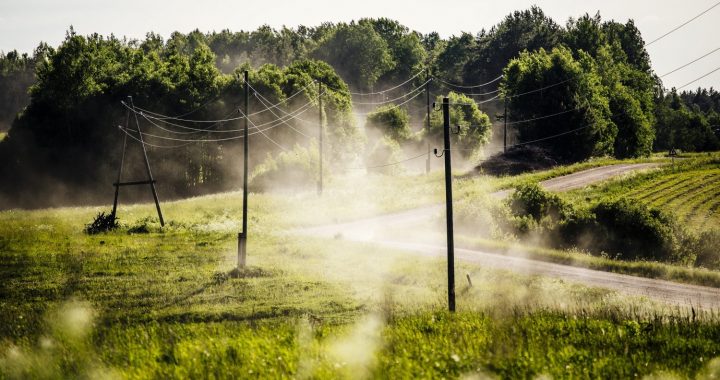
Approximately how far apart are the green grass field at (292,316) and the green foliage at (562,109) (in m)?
42.7

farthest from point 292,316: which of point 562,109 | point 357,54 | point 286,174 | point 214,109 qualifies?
point 357,54

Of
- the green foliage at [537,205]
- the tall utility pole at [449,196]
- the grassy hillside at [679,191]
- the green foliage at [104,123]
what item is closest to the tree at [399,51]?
the green foliage at [104,123]

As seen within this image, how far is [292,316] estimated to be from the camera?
1686cm

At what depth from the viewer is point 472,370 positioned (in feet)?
30.9

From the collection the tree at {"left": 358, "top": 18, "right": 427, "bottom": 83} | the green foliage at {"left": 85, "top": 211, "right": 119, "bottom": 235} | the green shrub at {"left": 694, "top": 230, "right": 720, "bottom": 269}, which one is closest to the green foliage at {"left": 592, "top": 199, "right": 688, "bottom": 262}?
the green shrub at {"left": 694, "top": 230, "right": 720, "bottom": 269}

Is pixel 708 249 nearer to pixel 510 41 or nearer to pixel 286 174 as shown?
pixel 286 174

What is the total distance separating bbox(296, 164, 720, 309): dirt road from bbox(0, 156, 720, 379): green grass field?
212 centimetres

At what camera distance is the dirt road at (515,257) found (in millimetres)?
23266

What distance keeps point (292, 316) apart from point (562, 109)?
190ft

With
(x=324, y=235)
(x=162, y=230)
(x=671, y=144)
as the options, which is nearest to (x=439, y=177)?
(x=324, y=235)

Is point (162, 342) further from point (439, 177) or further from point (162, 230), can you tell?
point (439, 177)

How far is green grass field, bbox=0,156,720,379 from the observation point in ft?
31.9

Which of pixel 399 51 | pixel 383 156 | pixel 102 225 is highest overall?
pixel 399 51

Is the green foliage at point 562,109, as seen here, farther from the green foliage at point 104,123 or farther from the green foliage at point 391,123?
the green foliage at point 104,123
